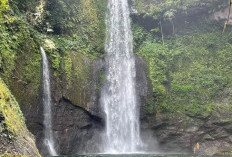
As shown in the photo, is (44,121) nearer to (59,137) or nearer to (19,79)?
(59,137)

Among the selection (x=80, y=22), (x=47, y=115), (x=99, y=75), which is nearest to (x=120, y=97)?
(x=99, y=75)

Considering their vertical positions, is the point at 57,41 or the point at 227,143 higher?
the point at 57,41

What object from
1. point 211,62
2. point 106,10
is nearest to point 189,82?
point 211,62

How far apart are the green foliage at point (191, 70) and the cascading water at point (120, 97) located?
5.04ft

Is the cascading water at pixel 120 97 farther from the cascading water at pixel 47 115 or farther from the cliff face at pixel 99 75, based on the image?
the cascading water at pixel 47 115

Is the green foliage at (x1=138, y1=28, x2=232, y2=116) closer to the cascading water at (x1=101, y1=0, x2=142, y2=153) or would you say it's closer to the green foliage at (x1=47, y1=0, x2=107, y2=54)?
the cascading water at (x1=101, y1=0, x2=142, y2=153)

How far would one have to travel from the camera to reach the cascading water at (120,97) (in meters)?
16.5

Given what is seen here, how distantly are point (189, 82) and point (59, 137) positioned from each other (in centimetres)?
1011

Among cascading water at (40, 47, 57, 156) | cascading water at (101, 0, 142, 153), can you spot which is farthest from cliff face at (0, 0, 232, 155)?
cascading water at (101, 0, 142, 153)

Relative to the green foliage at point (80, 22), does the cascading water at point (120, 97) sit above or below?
below

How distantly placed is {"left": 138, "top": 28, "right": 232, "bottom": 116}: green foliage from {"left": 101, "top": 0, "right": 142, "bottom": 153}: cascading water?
5.04ft

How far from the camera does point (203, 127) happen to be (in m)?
15.6

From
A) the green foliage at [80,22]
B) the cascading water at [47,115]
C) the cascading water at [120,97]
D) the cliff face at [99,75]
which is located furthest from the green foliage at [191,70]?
the cascading water at [47,115]

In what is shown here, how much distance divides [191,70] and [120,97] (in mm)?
6072
